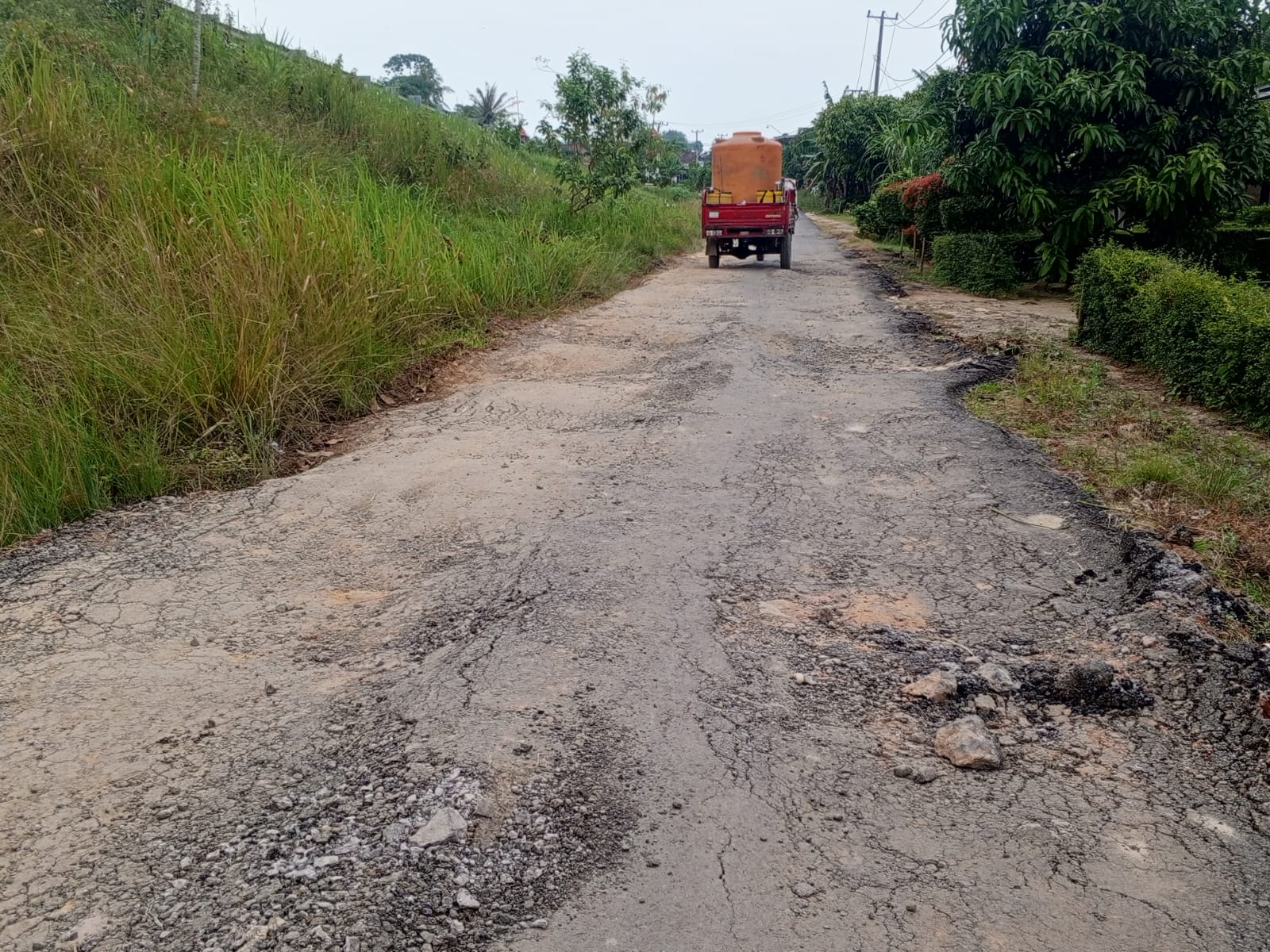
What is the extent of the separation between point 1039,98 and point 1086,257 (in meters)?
2.75

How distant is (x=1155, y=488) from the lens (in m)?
4.63

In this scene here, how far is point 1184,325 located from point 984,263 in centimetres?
629

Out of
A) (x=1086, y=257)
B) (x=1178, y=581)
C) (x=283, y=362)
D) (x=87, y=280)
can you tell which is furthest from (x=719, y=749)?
(x=1086, y=257)

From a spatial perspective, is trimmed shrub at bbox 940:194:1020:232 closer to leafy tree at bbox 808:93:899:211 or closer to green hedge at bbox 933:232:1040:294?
green hedge at bbox 933:232:1040:294

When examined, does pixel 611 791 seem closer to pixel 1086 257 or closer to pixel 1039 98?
pixel 1086 257

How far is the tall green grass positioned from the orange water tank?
803 cm

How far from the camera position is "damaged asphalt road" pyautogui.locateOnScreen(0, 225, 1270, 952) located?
2.13 m

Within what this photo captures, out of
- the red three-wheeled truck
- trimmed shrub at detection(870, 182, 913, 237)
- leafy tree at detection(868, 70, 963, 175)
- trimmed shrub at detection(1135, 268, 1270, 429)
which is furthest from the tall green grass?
trimmed shrub at detection(870, 182, 913, 237)

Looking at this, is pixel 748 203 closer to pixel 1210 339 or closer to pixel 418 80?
pixel 1210 339

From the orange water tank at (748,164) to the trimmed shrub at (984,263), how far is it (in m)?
5.78

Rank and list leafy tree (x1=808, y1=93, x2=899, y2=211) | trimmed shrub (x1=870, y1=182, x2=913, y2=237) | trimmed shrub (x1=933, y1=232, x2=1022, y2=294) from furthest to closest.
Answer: leafy tree (x1=808, y1=93, x2=899, y2=211) < trimmed shrub (x1=870, y1=182, x2=913, y2=237) < trimmed shrub (x1=933, y1=232, x2=1022, y2=294)

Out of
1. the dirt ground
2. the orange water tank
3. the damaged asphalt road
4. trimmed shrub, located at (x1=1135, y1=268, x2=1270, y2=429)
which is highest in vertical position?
the orange water tank

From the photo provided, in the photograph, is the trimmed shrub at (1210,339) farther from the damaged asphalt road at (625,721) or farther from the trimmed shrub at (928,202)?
the trimmed shrub at (928,202)

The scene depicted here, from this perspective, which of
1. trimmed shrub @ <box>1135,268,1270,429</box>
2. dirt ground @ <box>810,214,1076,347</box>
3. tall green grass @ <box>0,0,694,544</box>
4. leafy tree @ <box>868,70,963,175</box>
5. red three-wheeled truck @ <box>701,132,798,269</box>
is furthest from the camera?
red three-wheeled truck @ <box>701,132,798,269</box>
